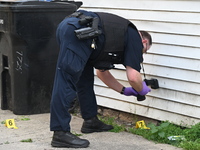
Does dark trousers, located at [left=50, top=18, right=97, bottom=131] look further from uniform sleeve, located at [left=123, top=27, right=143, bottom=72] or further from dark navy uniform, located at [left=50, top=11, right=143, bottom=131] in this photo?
uniform sleeve, located at [left=123, top=27, right=143, bottom=72]

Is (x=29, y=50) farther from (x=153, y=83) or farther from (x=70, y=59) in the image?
(x=153, y=83)

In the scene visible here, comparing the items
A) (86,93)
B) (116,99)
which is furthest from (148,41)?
(116,99)

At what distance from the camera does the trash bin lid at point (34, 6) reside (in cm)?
630

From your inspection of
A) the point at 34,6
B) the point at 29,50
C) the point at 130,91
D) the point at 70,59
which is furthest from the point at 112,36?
the point at 29,50

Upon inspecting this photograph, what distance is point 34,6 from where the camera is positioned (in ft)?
20.9

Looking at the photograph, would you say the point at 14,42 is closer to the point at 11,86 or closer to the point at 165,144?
the point at 11,86

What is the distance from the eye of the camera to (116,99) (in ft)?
22.3

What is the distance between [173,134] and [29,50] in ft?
7.40

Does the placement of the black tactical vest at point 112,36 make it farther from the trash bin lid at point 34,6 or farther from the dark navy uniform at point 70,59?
the trash bin lid at point 34,6

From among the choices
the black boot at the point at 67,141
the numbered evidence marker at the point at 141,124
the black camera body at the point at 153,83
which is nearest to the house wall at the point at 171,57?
the black camera body at the point at 153,83

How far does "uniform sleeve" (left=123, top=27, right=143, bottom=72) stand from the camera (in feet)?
17.2

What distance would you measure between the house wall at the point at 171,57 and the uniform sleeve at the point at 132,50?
0.74 meters

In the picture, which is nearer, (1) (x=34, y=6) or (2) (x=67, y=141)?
(2) (x=67, y=141)

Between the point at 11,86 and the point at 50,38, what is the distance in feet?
2.83
